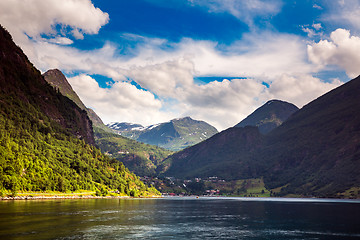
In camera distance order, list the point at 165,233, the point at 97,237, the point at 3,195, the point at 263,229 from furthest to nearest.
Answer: the point at 3,195
the point at 263,229
the point at 165,233
the point at 97,237

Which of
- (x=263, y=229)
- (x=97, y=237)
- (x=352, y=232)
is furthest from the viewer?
(x=263, y=229)

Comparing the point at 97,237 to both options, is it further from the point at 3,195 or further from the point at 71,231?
the point at 3,195

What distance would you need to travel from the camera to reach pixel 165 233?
8994cm

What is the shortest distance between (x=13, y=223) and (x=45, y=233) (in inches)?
672

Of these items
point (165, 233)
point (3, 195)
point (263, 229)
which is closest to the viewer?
point (165, 233)

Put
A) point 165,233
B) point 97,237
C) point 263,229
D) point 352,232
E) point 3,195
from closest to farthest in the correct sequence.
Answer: point 97,237, point 165,233, point 352,232, point 263,229, point 3,195

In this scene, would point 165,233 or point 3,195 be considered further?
point 3,195

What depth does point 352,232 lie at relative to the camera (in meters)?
96.2

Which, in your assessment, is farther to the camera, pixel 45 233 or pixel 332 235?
pixel 332 235

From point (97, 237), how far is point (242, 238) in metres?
37.6

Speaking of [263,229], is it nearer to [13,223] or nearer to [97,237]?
[97,237]

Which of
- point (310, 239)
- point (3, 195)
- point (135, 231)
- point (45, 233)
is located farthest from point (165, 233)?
point (3, 195)

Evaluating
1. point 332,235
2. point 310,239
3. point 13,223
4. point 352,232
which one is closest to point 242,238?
point 310,239

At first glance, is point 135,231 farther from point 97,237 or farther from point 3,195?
point 3,195
